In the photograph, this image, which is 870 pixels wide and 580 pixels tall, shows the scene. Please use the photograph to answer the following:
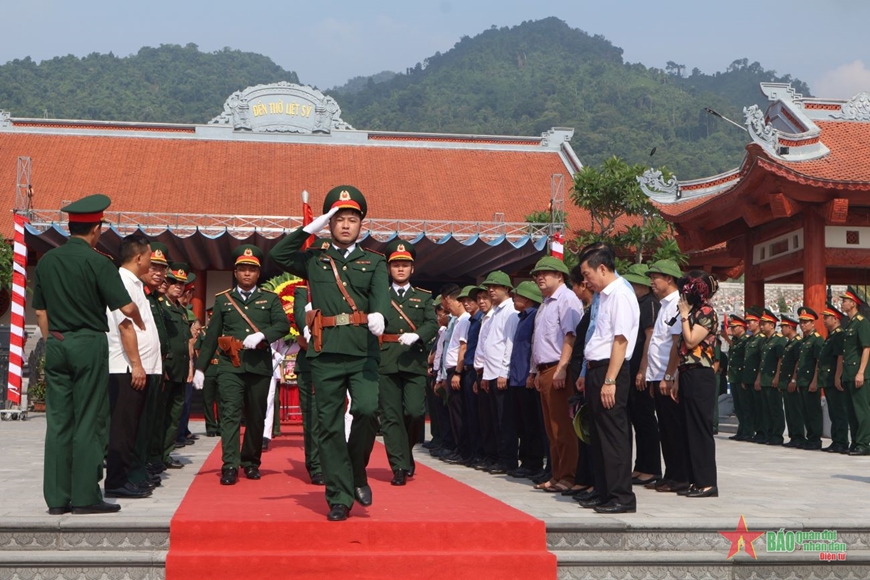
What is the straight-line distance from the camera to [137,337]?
703 cm

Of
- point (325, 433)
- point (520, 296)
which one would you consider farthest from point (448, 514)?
point (520, 296)

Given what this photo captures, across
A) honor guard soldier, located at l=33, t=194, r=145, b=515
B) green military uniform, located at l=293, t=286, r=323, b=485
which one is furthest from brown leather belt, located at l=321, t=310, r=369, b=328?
green military uniform, located at l=293, t=286, r=323, b=485

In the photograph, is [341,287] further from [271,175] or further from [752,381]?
[271,175]

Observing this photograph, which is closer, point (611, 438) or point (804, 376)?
point (611, 438)

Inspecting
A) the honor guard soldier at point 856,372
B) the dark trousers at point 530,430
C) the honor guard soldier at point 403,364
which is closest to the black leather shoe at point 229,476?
the honor guard soldier at point 403,364

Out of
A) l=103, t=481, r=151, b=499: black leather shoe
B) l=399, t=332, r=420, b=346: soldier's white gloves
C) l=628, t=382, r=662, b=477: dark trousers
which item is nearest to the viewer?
l=103, t=481, r=151, b=499: black leather shoe

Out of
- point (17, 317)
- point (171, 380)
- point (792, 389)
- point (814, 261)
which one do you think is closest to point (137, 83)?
point (17, 317)

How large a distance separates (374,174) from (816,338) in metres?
20.7

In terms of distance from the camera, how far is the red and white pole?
51.8 feet

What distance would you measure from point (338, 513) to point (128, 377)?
219 centimetres

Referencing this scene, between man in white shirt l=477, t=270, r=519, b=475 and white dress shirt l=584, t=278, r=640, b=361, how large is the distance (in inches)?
86.5

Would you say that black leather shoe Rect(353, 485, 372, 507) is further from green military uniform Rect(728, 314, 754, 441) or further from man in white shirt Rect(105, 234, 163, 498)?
green military uniform Rect(728, 314, 754, 441)

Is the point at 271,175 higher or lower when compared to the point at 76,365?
higher

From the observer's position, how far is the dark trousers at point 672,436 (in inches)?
285
